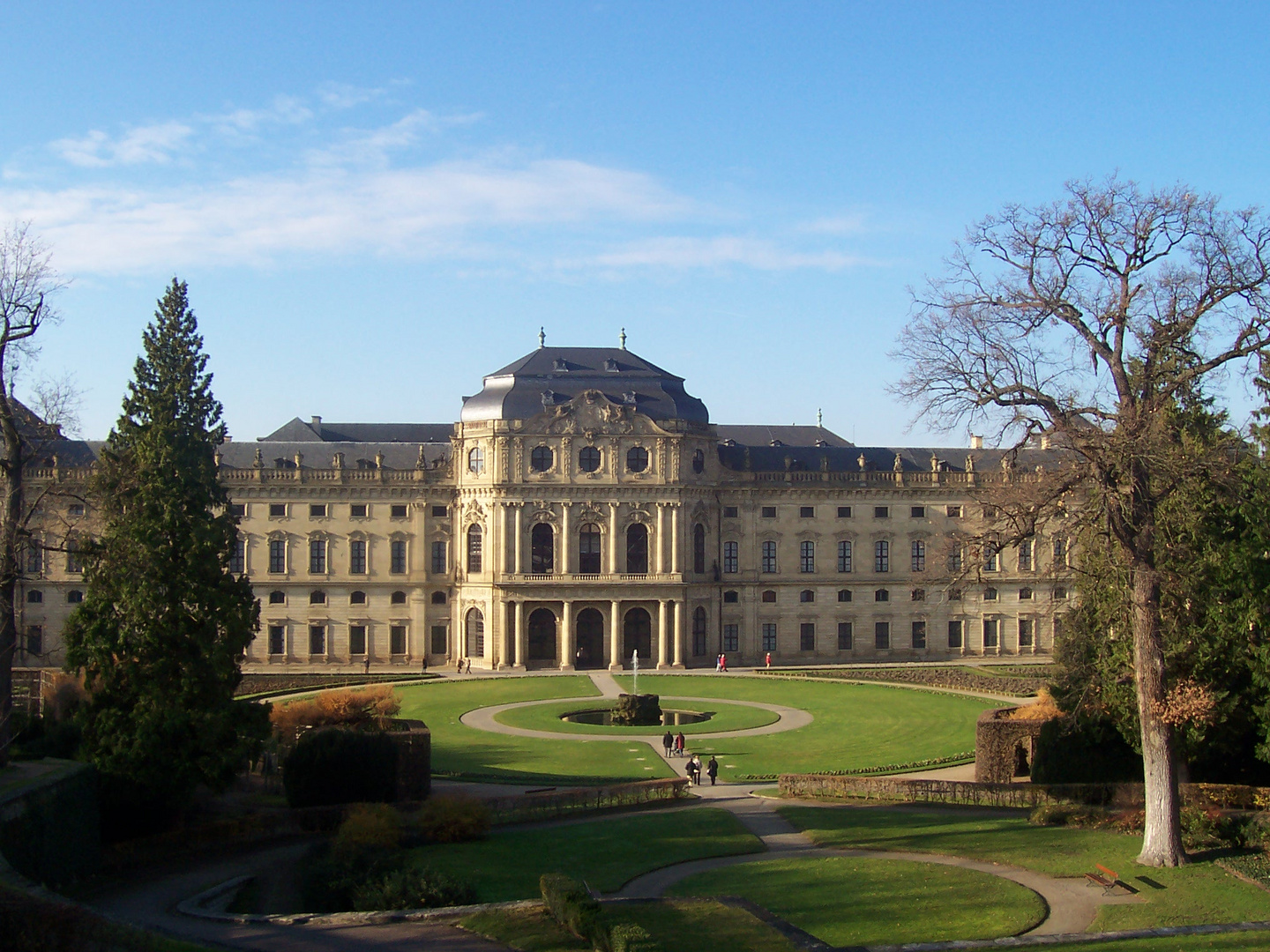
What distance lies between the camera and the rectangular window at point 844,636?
78.0 metres

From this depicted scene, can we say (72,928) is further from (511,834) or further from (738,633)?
(738,633)

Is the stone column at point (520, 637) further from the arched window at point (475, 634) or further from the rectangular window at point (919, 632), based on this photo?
the rectangular window at point (919, 632)

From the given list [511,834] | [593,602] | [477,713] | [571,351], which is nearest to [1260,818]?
[511,834]

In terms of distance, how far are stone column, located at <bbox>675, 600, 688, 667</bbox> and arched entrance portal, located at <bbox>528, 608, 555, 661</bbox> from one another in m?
7.36

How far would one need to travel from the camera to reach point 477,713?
54812 millimetres

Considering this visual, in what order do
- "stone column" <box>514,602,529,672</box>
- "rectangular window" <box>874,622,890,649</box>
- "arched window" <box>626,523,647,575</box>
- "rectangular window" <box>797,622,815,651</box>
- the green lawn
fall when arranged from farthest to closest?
"rectangular window" <box>874,622,890,649</box>, "rectangular window" <box>797,622,815,651</box>, "arched window" <box>626,523,647,575</box>, "stone column" <box>514,602,529,672</box>, the green lawn

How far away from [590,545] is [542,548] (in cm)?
285

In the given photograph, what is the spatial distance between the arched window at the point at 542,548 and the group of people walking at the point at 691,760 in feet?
83.6

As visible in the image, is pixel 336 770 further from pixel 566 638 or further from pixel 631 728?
pixel 566 638

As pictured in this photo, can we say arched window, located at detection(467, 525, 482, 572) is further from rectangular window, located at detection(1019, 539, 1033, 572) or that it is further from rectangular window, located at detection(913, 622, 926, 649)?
rectangular window, located at detection(1019, 539, 1033, 572)

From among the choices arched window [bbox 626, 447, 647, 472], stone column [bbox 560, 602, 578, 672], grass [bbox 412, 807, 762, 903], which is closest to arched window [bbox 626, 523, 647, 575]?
arched window [bbox 626, 447, 647, 472]

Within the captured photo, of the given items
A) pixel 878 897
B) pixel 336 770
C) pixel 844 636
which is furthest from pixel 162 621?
pixel 844 636

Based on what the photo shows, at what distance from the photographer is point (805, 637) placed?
77875mm

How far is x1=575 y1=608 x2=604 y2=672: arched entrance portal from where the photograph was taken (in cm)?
7312
